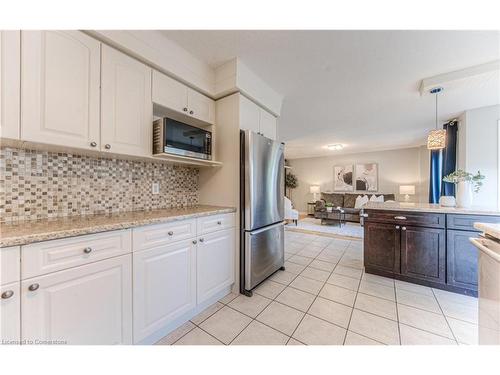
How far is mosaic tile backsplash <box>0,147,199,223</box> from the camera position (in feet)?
3.89

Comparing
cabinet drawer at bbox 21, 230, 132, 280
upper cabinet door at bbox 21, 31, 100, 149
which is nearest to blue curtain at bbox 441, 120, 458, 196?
cabinet drawer at bbox 21, 230, 132, 280

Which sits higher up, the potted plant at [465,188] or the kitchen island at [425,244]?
the potted plant at [465,188]

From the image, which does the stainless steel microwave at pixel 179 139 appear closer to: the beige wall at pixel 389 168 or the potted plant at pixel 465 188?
the potted plant at pixel 465 188

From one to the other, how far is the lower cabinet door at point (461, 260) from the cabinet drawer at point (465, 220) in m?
0.05

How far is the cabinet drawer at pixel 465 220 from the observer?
186cm

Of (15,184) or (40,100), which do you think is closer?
(40,100)

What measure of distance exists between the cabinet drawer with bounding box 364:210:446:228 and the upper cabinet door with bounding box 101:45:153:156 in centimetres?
261

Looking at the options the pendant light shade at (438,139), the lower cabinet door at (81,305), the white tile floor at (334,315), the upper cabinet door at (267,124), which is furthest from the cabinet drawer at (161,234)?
the pendant light shade at (438,139)

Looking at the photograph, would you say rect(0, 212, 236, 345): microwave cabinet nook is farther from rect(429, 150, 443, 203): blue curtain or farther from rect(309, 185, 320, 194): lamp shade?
rect(309, 185, 320, 194): lamp shade

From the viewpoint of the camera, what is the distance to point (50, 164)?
133 cm
